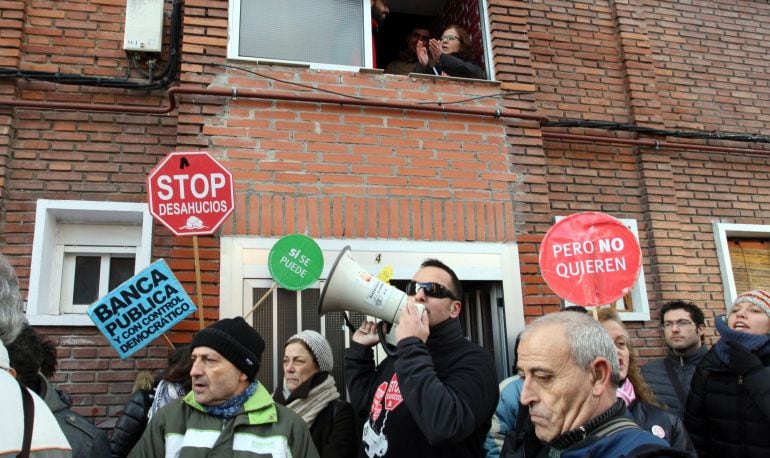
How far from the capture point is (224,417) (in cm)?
281

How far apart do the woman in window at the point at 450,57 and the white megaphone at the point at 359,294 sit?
2919mm

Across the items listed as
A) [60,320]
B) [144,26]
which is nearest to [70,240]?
[60,320]

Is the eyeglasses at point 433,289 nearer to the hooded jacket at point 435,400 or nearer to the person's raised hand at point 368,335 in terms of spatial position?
the hooded jacket at point 435,400

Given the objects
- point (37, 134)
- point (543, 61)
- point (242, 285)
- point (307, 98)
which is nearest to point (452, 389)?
point (242, 285)

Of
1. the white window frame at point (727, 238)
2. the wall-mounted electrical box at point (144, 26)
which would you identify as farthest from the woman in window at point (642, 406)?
the wall-mounted electrical box at point (144, 26)

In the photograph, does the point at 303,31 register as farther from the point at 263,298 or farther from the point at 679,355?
the point at 679,355

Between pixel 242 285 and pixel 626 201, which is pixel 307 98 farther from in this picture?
pixel 626 201

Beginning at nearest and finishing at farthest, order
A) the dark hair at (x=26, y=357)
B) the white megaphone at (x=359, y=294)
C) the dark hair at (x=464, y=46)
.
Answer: the dark hair at (x=26, y=357)
the white megaphone at (x=359, y=294)
the dark hair at (x=464, y=46)

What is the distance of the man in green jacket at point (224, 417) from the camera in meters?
2.71

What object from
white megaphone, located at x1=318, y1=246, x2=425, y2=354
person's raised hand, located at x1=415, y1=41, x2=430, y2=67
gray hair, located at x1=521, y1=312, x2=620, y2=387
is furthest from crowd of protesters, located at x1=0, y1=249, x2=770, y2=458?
person's raised hand, located at x1=415, y1=41, x2=430, y2=67

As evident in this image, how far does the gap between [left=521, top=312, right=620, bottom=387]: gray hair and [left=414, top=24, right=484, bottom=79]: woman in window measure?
4027 millimetres

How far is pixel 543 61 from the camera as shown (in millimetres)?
6328

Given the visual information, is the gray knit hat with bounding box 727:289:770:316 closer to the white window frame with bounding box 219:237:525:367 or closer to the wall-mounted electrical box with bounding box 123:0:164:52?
the white window frame with bounding box 219:237:525:367

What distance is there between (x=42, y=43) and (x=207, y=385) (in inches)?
153
